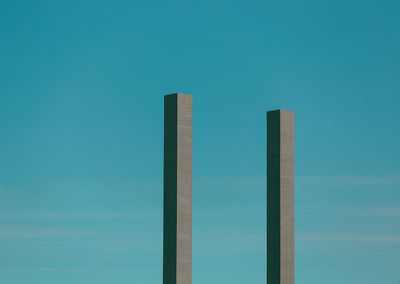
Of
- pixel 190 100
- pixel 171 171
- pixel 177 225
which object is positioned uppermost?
pixel 190 100

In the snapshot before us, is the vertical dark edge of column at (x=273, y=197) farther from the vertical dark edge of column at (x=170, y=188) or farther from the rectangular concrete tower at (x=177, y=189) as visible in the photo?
the vertical dark edge of column at (x=170, y=188)

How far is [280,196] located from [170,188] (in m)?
5.95

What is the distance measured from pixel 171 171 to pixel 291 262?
765 cm

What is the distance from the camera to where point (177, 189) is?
38938 mm

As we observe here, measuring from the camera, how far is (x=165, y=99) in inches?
1571

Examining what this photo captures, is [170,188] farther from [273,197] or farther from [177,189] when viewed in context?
[273,197]

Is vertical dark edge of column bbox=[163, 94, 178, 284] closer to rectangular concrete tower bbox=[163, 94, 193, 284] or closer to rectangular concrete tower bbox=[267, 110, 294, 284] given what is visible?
rectangular concrete tower bbox=[163, 94, 193, 284]

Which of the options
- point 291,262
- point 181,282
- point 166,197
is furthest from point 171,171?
point 291,262

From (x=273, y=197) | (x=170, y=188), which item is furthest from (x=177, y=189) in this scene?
(x=273, y=197)

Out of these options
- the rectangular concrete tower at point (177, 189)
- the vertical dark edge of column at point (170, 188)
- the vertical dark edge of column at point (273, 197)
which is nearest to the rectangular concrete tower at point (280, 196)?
the vertical dark edge of column at point (273, 197)

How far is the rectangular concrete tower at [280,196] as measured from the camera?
41.8 meters

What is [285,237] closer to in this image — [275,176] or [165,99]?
[275,176]

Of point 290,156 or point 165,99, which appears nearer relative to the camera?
point 165,99

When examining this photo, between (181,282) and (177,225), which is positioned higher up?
(177,225)
